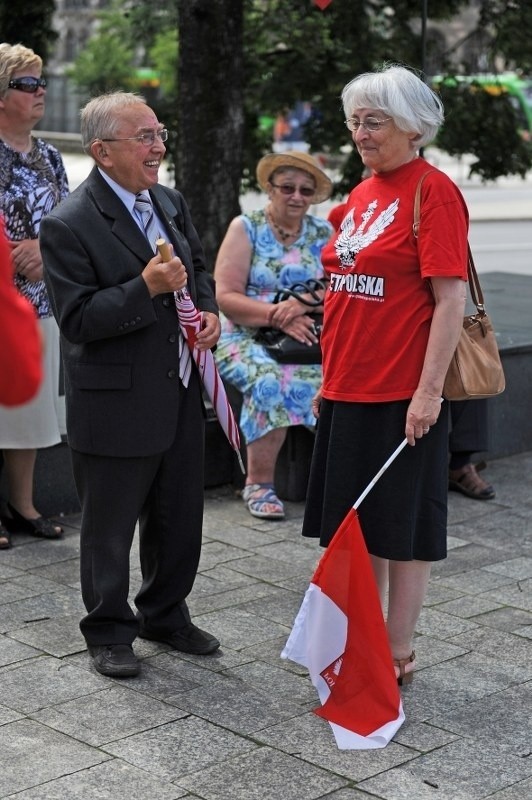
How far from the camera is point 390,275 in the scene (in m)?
4.00

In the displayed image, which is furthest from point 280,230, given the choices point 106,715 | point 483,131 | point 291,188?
point 483,131

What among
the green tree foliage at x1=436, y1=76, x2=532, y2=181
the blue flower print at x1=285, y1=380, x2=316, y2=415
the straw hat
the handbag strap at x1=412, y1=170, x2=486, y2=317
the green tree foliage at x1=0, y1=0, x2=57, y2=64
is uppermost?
the green tree foliage at x1=0, y1=0, x2=57, y2=64

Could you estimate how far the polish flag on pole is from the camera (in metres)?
3.99

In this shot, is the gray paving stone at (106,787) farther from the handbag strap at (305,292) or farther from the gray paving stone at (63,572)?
the handbag strap at (305,292)

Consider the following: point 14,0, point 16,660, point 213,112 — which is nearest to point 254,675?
point 16,660

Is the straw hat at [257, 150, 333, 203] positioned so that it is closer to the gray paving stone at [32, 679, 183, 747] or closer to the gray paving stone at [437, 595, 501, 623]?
the gray paving stone at [437, 595, 501, 623]

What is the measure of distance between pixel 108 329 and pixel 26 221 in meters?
1.57

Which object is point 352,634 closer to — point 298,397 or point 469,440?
point 298,397

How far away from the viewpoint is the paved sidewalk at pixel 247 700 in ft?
11.9

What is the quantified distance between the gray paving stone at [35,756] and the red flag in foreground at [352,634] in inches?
28.8

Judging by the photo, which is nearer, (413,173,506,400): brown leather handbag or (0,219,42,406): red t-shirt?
(0,219,42,406): red t-shirt

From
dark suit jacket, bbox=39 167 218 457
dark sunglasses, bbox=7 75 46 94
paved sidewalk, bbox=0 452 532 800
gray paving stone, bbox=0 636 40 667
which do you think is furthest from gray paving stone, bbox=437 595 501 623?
dark sunglasses, bbox=7 75 46 94

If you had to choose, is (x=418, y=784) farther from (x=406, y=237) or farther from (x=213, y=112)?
(x=213, y=112)

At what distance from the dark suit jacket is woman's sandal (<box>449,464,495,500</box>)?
2.67 m
